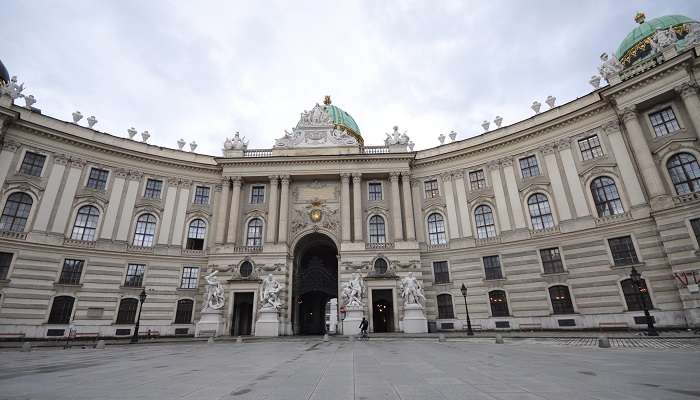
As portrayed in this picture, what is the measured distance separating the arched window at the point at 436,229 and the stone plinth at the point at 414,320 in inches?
278

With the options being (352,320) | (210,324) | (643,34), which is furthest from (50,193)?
(643,34)

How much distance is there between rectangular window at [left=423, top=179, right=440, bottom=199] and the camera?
3262cm

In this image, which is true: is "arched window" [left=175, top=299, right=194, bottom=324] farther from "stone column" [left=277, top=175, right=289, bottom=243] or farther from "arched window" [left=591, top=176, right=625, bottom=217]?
"arched window" [left=591, top=176, right=625, bottom=217]

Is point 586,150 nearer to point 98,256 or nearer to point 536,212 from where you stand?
point 536,212

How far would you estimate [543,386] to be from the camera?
543 cm

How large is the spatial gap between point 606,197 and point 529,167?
20.1 feet

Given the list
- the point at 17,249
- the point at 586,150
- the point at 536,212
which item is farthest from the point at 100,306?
the point at 586,150

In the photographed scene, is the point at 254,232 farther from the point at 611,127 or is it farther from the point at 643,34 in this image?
the point at 643,34

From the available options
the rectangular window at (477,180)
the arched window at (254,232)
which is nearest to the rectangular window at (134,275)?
the arched window at (254,232)

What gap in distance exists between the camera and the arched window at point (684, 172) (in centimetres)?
2142

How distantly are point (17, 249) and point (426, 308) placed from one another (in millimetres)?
32371

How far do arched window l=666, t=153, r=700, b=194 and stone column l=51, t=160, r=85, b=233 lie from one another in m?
46.0

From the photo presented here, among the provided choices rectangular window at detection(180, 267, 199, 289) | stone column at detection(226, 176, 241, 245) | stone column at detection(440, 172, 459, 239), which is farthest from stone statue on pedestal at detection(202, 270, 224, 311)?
stone column at detection(440, 172, 459, 239)

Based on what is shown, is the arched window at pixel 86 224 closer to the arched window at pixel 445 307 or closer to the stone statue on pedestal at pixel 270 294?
the stone statue on pedestal at pixel 270 294
